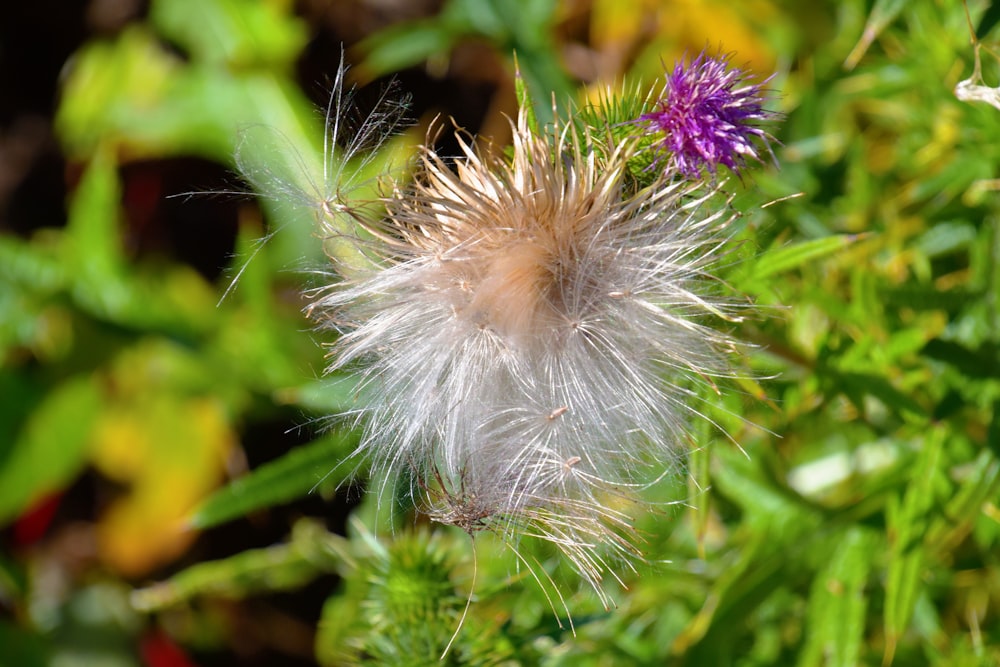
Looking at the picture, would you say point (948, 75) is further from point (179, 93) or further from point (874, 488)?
point (179, 93)

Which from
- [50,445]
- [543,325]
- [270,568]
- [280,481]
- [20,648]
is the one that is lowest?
[20,648]

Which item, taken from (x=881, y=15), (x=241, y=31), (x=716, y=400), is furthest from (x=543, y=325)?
(x=241, y=31)

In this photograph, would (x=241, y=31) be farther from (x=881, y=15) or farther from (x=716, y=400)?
(x=716, y=400)

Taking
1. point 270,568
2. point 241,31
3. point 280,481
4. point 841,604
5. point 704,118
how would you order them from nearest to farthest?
1. point 704,118
2. point 841,604
3. point 280,481
4. point 270,568
5. point 241,31

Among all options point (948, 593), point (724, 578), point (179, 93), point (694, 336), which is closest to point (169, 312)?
point (179, 93)

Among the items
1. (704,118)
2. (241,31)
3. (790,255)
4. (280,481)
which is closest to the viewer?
(704,118)

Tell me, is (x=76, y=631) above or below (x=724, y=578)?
below
